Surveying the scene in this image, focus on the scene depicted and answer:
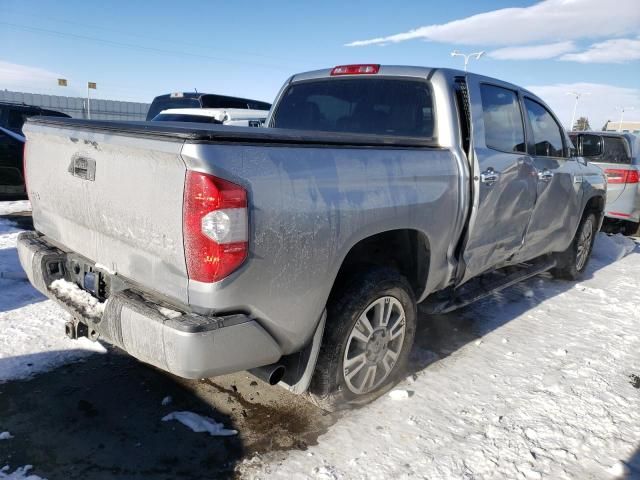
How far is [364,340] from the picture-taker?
2.83 m

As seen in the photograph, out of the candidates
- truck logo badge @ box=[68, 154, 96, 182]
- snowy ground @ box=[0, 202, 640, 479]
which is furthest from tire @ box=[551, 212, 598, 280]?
truck logo badge @ box=[68, 154, 96, 182]

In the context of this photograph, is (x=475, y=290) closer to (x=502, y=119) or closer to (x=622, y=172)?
(x=502, y=119)

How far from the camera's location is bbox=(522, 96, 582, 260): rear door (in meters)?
4.30

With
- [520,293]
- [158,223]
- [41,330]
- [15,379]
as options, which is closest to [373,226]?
[158,223]

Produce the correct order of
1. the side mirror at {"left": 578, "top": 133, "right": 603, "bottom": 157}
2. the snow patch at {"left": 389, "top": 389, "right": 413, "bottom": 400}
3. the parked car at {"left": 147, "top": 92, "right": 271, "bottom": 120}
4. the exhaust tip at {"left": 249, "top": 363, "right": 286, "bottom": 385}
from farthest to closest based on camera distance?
the parked car at {"left": 147, "top": 92, "right": 271, "bottom": 120} → the side mirror at {"left": 578, "top": 133, "right": 603, "bottom": 157} → the snow patch at {"left": 389, "top": 389, "right": 413, "bottom": 400} → the exhaust tip at {"left": 249, "top": 363, "right": 286, "bottom": 385}

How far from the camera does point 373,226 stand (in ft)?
8.45

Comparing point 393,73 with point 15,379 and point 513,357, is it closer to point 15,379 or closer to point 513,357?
point 513,357

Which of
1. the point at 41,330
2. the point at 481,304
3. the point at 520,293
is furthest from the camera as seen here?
the point at 520,293

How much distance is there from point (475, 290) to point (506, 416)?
1.32 metres

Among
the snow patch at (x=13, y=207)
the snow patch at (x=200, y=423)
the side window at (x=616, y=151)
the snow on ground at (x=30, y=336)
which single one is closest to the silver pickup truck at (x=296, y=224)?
the snow patch at (x=200, y=423)

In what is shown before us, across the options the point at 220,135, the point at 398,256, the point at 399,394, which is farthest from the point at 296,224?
the point at 399,394

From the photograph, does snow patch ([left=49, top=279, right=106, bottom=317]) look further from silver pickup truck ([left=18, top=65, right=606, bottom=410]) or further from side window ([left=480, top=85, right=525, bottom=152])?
side window ([left=480, top=85, right=525, bottom=152])

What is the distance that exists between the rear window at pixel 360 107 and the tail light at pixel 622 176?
5690 millimetres

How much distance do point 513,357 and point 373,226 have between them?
1.89 metres
